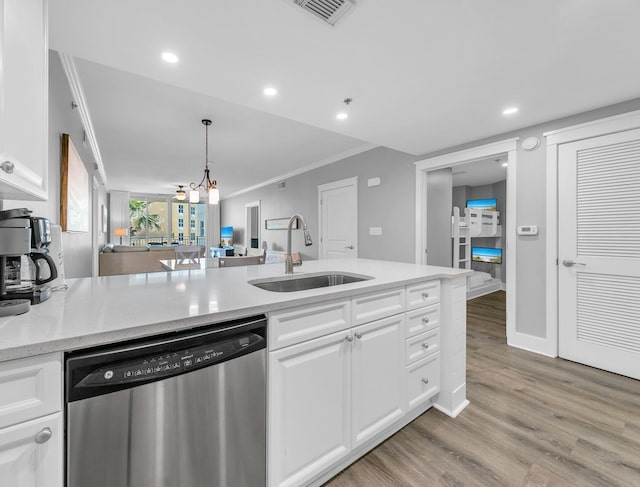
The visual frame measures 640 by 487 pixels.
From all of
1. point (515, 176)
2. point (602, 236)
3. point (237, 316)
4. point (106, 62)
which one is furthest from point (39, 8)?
point (602, 236)

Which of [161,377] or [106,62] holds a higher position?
[106,62]

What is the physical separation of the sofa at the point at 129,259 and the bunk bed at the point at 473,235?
5010 millimetres

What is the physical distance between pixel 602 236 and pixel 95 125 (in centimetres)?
551

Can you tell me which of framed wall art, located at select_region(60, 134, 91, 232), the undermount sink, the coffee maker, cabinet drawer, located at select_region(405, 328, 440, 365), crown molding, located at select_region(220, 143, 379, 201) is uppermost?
crown molding, located at select_region(220, 143, 379, 201)

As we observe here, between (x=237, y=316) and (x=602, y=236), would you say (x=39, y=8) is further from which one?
(x=602, y=236)

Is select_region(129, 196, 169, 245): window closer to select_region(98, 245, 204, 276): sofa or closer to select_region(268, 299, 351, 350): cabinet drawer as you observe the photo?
select_region(98, 245, 204, 276): sofa

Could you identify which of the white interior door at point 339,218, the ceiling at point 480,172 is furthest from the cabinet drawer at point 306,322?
the ceiling at point 480,172

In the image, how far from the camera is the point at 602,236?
2486 mm

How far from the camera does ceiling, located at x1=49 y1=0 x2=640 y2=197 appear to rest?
4.74ft

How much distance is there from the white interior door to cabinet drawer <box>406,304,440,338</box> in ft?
9.33

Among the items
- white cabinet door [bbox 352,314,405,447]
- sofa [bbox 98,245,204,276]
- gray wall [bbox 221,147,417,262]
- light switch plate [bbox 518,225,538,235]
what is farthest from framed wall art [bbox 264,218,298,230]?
white cabinet door [bbox 352,314,405,447]

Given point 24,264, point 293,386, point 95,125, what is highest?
point 95,125

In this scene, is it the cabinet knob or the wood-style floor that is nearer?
the cabinet knob

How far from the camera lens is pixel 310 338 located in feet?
3.92
